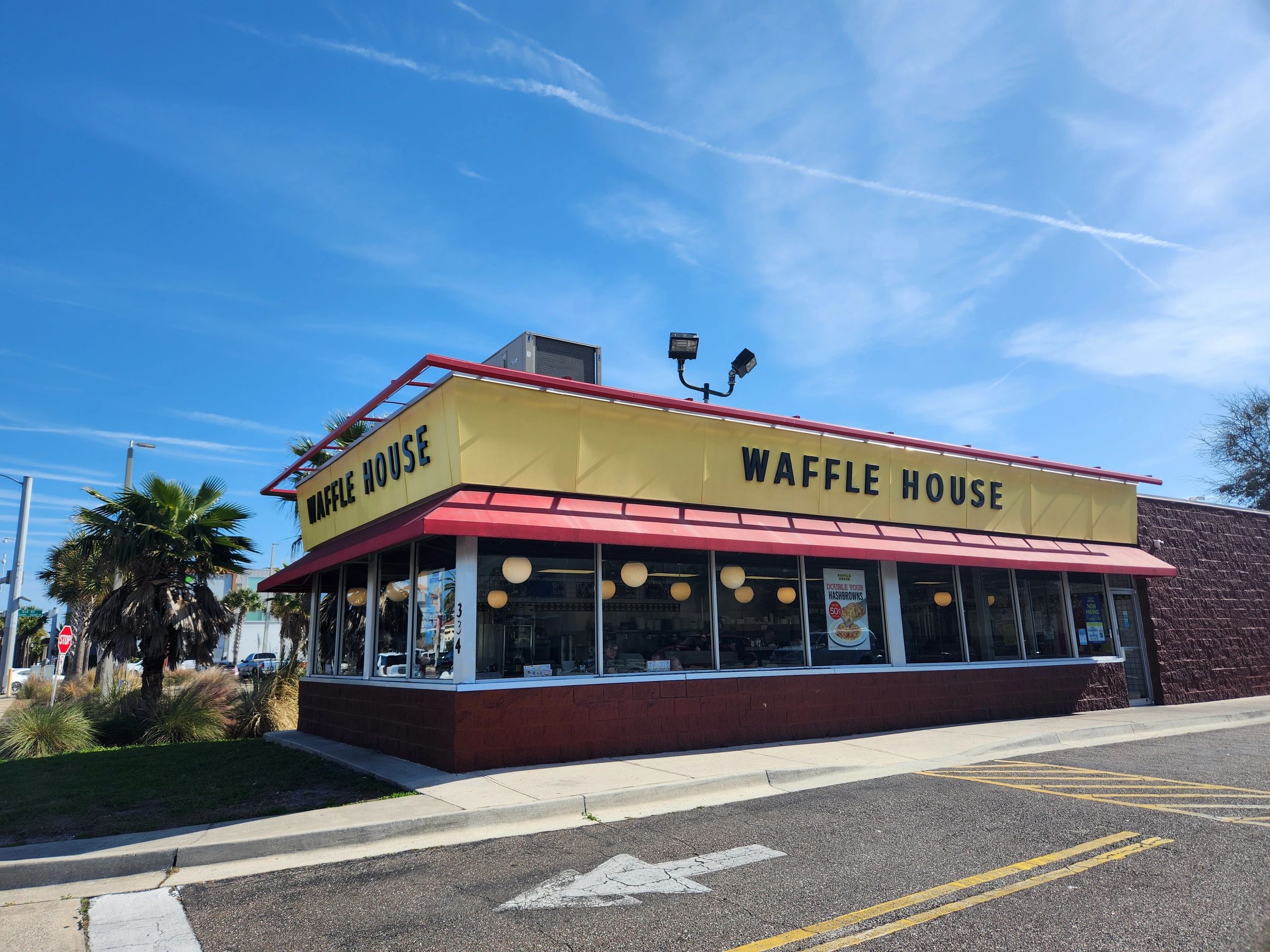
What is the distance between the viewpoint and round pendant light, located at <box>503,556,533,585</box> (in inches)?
415

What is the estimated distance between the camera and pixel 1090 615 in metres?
16.7

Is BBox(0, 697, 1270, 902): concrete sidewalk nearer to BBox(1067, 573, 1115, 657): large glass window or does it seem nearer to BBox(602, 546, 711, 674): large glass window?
BBox(602, 546, 711, 674): large glass window

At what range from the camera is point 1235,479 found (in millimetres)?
37219

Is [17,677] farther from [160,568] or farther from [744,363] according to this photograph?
[744,363]

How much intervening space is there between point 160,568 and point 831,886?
53.1 ft

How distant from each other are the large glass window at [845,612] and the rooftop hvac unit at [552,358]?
480 cm

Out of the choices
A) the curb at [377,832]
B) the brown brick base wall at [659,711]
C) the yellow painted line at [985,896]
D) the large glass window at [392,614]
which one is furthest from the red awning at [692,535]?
the yellow painted line at [985,896]

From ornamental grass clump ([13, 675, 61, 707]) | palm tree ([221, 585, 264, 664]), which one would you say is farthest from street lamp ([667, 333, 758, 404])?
palm tree ([221, 585, 264, 664])

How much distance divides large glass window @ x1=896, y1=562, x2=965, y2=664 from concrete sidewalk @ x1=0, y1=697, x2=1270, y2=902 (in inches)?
64.6

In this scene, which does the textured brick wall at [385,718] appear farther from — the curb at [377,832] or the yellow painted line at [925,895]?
the yellow painted line at [925,895]

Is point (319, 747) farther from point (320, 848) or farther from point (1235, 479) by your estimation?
point (1235, 479)

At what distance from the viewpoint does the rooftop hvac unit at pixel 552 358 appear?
40.8 feet

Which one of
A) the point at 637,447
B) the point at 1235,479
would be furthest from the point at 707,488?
the point at 1235,479

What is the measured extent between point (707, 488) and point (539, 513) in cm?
300
